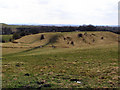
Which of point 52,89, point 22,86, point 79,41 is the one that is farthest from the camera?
point 79,41

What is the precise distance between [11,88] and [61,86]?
4.36m

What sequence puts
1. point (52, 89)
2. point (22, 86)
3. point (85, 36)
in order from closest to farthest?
point (52, 89)
point (22, 86)
point (85, 36)

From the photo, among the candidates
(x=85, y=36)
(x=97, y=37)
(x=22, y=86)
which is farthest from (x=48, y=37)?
(x=22, y=86)

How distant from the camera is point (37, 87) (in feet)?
39.9

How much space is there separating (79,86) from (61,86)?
62.8 inches

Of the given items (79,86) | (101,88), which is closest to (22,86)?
(79,86)

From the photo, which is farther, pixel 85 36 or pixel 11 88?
pixel 85 36

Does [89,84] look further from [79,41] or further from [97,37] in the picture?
[97,37]

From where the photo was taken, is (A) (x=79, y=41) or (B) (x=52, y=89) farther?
(A) (x=79, y=41)

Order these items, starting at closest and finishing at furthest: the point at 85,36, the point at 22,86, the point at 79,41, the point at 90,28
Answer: the point at 22,86 → the point at 79,41 → the point at 85,36 → the point at 90,28

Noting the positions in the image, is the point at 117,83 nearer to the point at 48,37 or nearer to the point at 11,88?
the point at 11,88

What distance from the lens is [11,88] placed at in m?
12.1

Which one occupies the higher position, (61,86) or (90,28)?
(90,28)

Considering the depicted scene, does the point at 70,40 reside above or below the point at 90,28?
below
